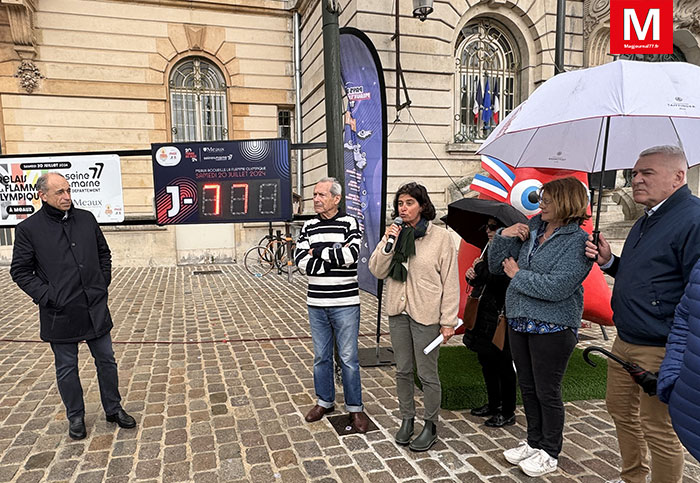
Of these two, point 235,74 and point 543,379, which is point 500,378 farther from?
point 235,74

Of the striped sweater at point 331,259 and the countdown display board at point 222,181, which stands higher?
the countdown display board at point 222,181

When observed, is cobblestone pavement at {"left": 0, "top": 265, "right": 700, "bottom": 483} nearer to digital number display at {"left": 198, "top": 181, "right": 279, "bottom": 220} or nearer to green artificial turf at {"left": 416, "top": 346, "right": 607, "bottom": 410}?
green artificial turf at {"left": 416, "top": 346, "right": 607, "bottom": 410}

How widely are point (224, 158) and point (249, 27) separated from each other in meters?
9.08

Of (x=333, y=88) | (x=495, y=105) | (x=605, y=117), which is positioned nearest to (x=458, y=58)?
(x=495, y=105)

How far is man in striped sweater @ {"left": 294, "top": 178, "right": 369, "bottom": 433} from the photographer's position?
3225 millimetres

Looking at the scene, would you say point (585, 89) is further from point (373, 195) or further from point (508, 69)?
point (508, 69)

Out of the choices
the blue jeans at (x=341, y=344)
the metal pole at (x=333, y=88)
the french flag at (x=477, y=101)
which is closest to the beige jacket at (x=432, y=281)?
the blue jeans at (x=341, y=344)

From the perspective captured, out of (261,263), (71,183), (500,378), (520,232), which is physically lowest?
(261,263)

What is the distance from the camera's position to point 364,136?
4348 mm

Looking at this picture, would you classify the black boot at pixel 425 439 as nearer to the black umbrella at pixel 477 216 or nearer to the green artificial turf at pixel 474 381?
the green artificial turf at pixel 474 381

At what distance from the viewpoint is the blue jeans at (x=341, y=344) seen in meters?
3.33

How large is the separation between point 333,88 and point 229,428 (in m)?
3.08

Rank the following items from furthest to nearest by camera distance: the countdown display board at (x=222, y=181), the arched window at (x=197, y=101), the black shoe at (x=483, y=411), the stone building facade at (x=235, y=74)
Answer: the arched window at (x=197, y=101)
the stone building facade at (x=235, y=74)
the countdown display board at (x=222, y=181)
the black shoe at (x=483, y=411)

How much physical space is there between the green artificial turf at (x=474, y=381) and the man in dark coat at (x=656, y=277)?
1.54 m
